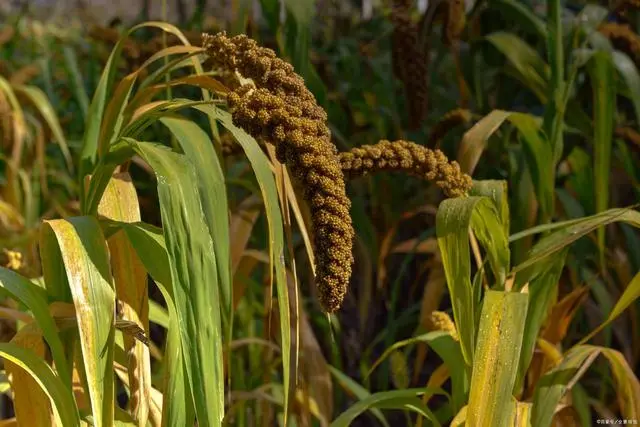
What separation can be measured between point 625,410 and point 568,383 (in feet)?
0.38

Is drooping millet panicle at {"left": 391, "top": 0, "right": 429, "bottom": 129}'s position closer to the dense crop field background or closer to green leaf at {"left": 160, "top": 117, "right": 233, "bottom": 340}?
the dense crop field background

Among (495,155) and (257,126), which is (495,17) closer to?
(495,155)

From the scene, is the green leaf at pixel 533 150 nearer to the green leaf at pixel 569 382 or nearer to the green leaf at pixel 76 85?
the green leaf at pixel 569 382

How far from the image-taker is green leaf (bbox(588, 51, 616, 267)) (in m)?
1.50

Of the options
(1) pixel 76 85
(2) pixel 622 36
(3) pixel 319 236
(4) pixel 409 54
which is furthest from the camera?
(1) pixel 76 85

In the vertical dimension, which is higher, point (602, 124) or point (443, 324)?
point (602, 124)

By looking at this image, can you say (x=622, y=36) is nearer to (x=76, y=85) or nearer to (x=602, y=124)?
(x=602, y=124)

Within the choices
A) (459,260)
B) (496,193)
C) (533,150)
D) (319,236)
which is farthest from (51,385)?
(533,150)

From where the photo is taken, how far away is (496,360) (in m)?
0.99

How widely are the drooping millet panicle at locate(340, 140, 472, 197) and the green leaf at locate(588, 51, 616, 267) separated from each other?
0.55 m

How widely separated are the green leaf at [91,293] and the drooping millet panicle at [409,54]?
94 centimetres

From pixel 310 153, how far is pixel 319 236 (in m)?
0.07

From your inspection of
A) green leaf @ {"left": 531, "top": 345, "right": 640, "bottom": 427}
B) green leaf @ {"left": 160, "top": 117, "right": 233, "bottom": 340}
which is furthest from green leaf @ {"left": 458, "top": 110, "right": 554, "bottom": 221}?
green leaf @ {"left": 160, "top": 117, "right": 233, "bottom": 340}

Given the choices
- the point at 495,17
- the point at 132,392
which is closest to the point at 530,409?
the point at 132,392
